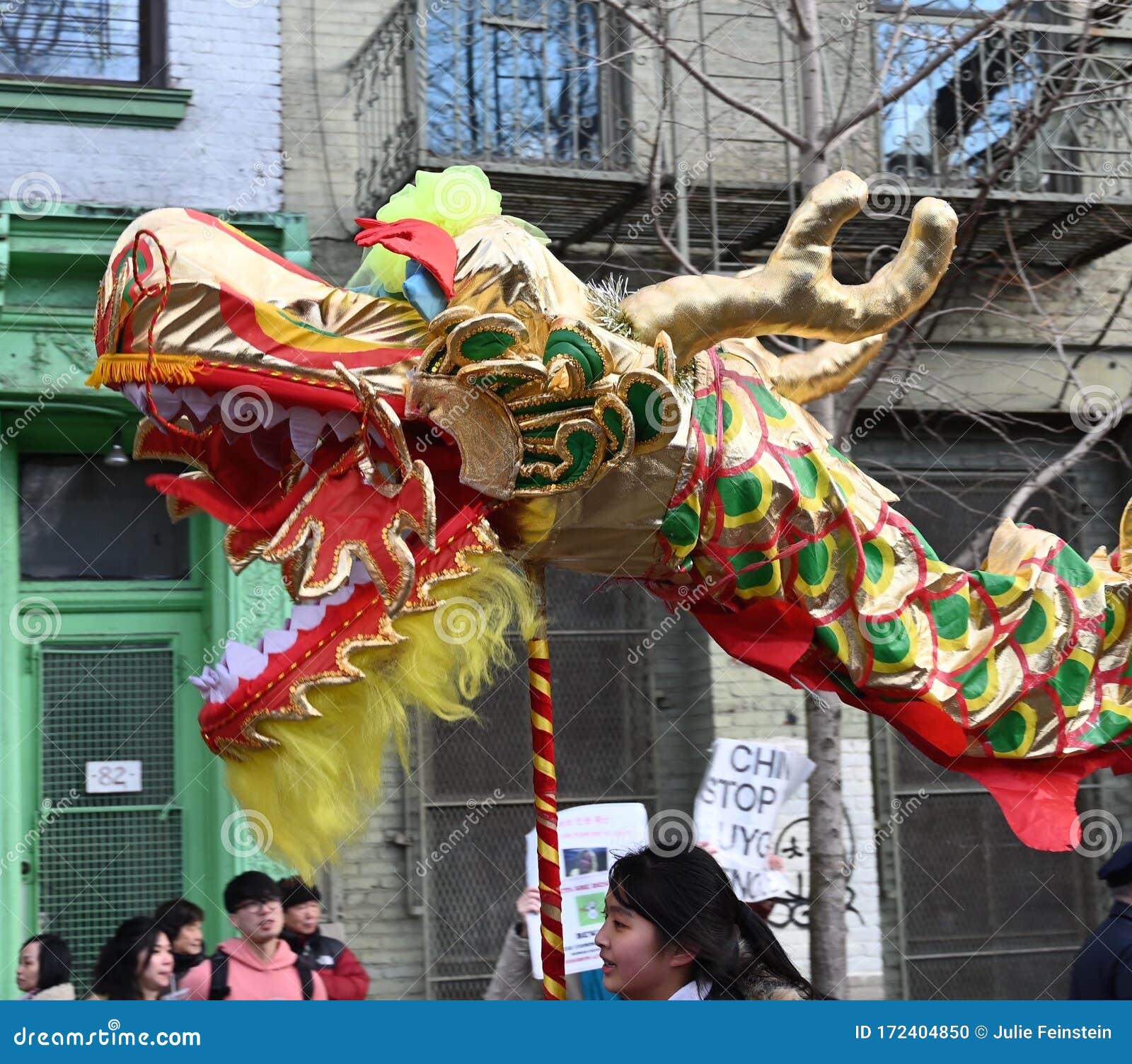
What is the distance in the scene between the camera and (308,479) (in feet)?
9.73

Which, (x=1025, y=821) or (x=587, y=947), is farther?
(x=587, y=947)

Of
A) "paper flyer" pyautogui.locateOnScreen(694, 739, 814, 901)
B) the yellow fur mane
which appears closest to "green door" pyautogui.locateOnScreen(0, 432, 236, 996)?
"paper flyer" pyautogui.locateOnScreen(694, 739, 814, 901)

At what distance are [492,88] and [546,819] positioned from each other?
4.97m

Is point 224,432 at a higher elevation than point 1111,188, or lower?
lower

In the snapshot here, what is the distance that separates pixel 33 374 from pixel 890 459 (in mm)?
4033

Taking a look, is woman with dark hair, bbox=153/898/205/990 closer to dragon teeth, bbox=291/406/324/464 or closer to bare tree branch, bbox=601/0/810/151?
dragon teeth, bbox=291/406/324/464

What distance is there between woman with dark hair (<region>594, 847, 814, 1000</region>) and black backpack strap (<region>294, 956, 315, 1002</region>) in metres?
2.09

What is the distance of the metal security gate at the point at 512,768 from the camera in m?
7.42

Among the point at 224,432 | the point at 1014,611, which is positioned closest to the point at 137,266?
the point at 224,432

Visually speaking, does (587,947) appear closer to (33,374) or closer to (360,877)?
(360,877)

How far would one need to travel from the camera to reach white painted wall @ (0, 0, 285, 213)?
7090 mm

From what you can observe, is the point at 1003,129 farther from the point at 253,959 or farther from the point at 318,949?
the point at 253,959

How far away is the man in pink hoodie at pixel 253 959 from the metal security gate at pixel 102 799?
6.63ft

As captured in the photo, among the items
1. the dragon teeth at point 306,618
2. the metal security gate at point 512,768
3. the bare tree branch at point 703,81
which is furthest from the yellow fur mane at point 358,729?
the metal security gate at point 512,768
